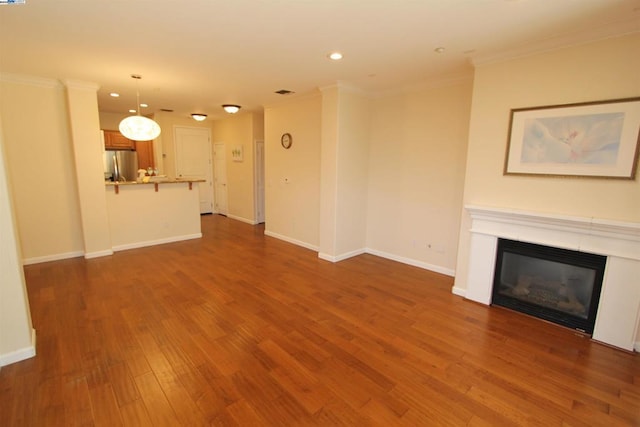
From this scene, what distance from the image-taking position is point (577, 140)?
9.05ft

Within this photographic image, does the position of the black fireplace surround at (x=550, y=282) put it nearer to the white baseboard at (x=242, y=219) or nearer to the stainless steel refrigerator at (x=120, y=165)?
the white baseboard at (x=242, y=219)

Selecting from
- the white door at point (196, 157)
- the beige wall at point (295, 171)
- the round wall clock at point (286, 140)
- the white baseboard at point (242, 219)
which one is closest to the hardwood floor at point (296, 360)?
the beige wall at point (295, 171)

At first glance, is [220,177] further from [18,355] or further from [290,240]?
[18,355]

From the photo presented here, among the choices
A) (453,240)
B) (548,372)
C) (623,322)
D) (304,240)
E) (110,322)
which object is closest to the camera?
(548,372)

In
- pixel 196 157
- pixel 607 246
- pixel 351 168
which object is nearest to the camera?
pixel 607 246

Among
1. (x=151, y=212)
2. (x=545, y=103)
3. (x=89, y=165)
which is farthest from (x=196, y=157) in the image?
(x=545, y=103)

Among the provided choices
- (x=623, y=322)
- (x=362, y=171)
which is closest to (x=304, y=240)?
(x=362, y=171)

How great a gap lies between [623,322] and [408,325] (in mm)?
1806

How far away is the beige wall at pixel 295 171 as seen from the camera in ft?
17.2

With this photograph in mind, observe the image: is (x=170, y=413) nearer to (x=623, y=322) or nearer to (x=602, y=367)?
(x=602, y=367)

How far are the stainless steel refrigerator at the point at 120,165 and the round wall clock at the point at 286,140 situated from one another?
4.27 meters

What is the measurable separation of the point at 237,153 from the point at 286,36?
5.08 m

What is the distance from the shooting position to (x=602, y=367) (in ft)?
7.80

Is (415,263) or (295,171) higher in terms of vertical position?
(295,171)
